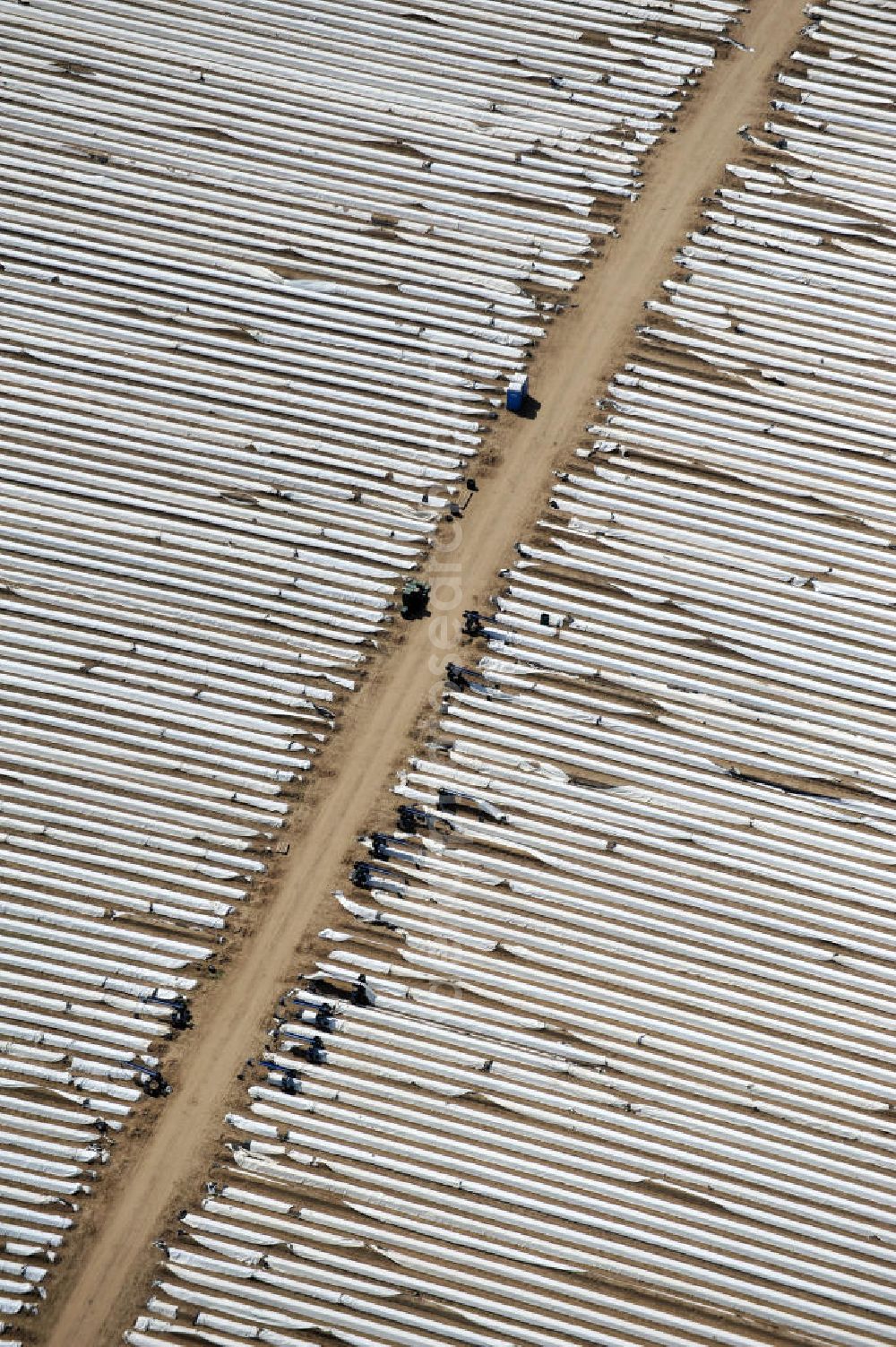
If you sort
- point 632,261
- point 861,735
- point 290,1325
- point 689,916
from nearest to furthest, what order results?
1. point 290,1325
2. point 689,916
3. point 861,735
4. point 632,261

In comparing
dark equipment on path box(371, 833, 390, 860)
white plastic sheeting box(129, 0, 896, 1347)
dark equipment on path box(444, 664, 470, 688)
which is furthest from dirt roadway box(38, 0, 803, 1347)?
white plastic sheeting box(129, 0, 896, 1347)

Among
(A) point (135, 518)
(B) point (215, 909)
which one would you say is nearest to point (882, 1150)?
(B) point (215, 909)

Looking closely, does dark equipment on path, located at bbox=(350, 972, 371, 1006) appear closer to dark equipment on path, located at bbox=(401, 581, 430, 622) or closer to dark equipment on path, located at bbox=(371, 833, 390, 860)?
dark equipment on path, located at bbox=(371, 833, 390, 860)

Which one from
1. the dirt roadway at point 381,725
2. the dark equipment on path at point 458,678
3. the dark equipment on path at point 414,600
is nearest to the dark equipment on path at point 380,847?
the dirt roadway at point 381,725

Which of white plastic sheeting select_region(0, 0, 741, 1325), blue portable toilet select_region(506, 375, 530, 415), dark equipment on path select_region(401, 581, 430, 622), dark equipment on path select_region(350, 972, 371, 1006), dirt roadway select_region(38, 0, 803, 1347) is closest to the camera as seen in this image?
dirt roadway select_region(38, 0, 803, 1347)

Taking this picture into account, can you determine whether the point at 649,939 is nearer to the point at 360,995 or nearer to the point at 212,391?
the point at 360,995

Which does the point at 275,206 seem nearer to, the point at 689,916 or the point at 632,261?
the point at 632,261
